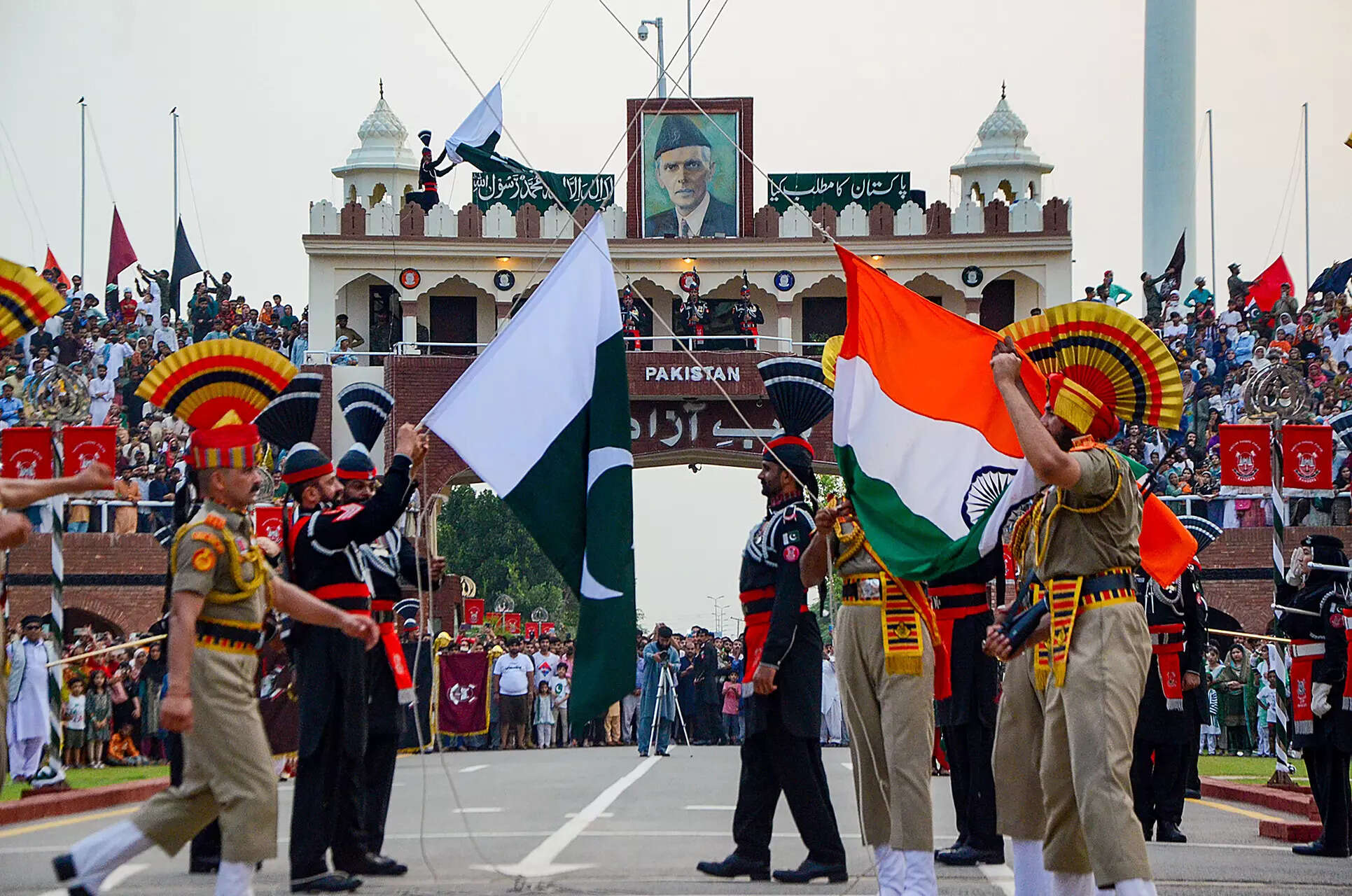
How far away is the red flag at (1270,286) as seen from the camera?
41156 mm

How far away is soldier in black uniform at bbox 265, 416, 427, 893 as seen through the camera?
28.6 ft

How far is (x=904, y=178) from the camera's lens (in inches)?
2007

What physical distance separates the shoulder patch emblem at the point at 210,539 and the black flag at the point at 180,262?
44644 mm

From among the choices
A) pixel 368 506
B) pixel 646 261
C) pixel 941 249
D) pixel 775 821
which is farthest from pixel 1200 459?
pixel 368 506

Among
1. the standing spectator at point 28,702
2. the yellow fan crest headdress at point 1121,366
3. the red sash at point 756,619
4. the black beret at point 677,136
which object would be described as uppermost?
the black beret at point 677,136

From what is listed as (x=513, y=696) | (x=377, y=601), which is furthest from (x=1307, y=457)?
(x=513, y=696)

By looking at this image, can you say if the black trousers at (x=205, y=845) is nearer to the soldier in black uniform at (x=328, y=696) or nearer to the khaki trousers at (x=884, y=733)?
the soldier in black uniform at (x=328, y=696)

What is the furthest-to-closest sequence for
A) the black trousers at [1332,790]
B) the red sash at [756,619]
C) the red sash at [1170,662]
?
the red sash at [1170,662] → the black trousers at [1332,790] → the red sash at [756,619]

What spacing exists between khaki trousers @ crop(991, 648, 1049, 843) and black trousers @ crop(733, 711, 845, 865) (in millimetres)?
1824

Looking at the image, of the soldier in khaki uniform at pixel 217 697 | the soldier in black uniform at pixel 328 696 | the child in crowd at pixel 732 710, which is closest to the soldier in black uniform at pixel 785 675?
the soldier in black uniform at pixel 328 696

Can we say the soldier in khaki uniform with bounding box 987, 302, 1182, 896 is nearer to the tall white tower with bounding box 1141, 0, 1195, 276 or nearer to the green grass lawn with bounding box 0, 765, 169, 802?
the green grass lawn with bounding box 0, 765, 169, 802

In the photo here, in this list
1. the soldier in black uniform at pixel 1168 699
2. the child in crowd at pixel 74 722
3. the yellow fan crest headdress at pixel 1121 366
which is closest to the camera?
the yellow fan crest headdress at pixel 1121 366

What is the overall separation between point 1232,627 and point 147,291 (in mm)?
24902

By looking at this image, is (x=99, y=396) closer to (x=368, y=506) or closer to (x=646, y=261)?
(x=646, y=261)
